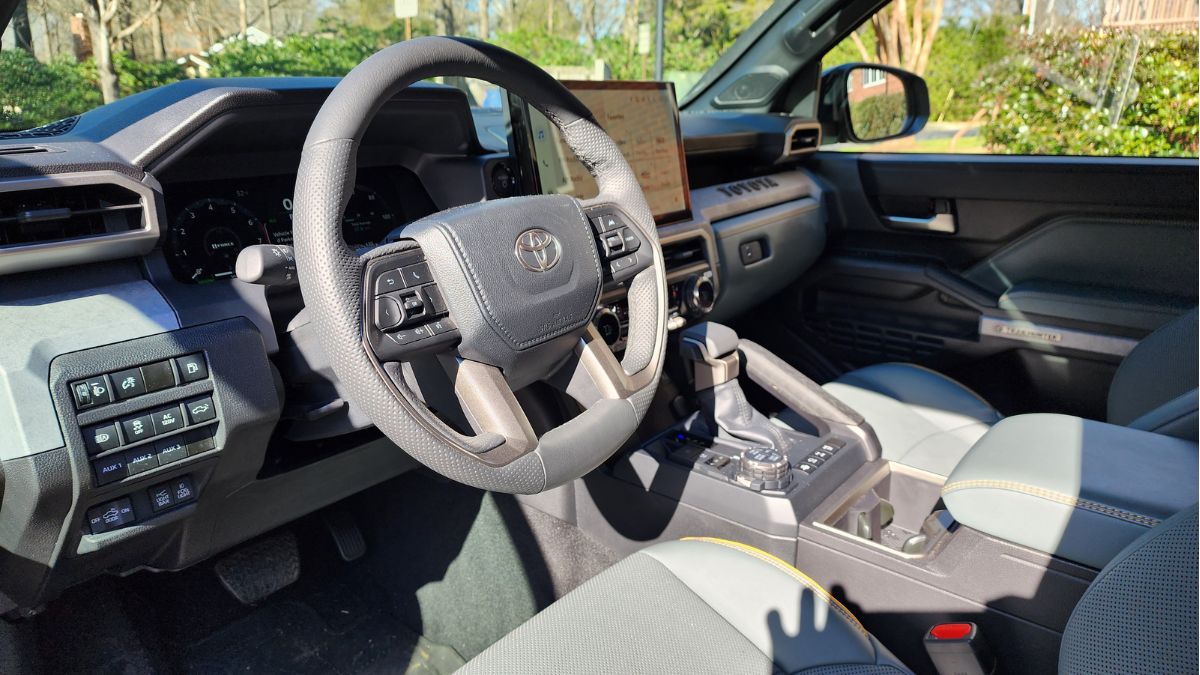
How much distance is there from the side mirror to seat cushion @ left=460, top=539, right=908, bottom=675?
216 centimetres

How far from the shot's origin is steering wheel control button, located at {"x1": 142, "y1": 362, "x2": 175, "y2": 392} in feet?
3.97

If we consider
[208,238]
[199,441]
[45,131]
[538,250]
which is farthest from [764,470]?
[45,131]

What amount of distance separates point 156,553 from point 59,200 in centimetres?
64

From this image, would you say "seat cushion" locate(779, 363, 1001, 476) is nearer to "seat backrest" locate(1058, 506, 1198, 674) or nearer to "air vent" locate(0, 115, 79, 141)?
"seat backrest" locate(1058, 506, 1198, 674)

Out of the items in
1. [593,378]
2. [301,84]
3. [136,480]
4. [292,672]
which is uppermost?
[301,84]

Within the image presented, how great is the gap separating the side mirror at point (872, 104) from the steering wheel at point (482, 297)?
6.36 feet

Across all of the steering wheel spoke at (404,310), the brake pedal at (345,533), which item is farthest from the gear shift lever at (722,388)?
the brake pedal at (345,533)

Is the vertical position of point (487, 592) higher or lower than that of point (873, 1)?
lower

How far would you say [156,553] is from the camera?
4.91ft

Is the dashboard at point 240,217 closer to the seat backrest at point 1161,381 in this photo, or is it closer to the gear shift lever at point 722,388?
the gear shift lever at point 722,388

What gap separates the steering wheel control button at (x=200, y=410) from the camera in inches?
49.4

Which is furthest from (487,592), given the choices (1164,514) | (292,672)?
(1164,514)

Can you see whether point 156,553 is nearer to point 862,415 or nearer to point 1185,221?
point 862,415

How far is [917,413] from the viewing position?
2.04 m
